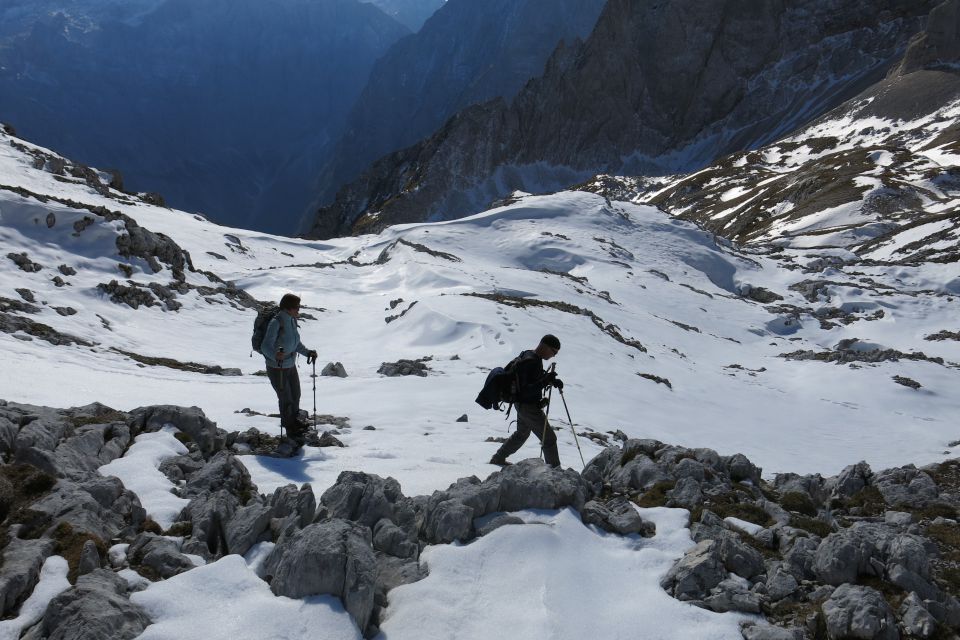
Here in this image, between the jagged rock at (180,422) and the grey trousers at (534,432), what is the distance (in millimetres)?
4534

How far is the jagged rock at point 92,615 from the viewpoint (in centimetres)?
469

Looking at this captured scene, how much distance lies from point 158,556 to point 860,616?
643cm

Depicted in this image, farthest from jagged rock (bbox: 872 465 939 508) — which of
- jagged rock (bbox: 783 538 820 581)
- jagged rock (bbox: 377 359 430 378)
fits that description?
jagged rock (bbox: 377 359 430 378)

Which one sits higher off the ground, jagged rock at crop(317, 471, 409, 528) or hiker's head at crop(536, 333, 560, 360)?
hiker's head at crop(536, 333, 560, 360)

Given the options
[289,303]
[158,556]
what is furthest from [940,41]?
[158,556]

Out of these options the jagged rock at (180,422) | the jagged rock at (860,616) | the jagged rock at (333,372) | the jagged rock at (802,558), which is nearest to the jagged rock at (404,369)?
the jagged rock at (333,372)

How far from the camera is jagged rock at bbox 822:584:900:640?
17.9 feet

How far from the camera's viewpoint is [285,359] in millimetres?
10508

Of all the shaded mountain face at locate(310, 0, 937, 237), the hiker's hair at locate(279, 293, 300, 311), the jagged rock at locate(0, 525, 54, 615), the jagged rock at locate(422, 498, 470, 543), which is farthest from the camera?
the shaded mountain face at locate(310, 0, 937, 237)

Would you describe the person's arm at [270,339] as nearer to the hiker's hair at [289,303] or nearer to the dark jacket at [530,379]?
the hiker's hair at [289,303]

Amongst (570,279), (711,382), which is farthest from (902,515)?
(570,279)

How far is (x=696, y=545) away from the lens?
7.07 meters

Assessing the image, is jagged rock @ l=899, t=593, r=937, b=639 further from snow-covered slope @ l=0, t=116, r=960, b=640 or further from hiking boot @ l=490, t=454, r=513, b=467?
hiking boot @ l=490, t=454, r=513, b=467

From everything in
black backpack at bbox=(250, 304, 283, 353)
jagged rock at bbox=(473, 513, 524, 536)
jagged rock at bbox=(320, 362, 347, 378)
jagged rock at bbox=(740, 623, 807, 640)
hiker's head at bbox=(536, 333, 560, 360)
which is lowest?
jagged rock at bbox=(740, 623, 807, 640)
